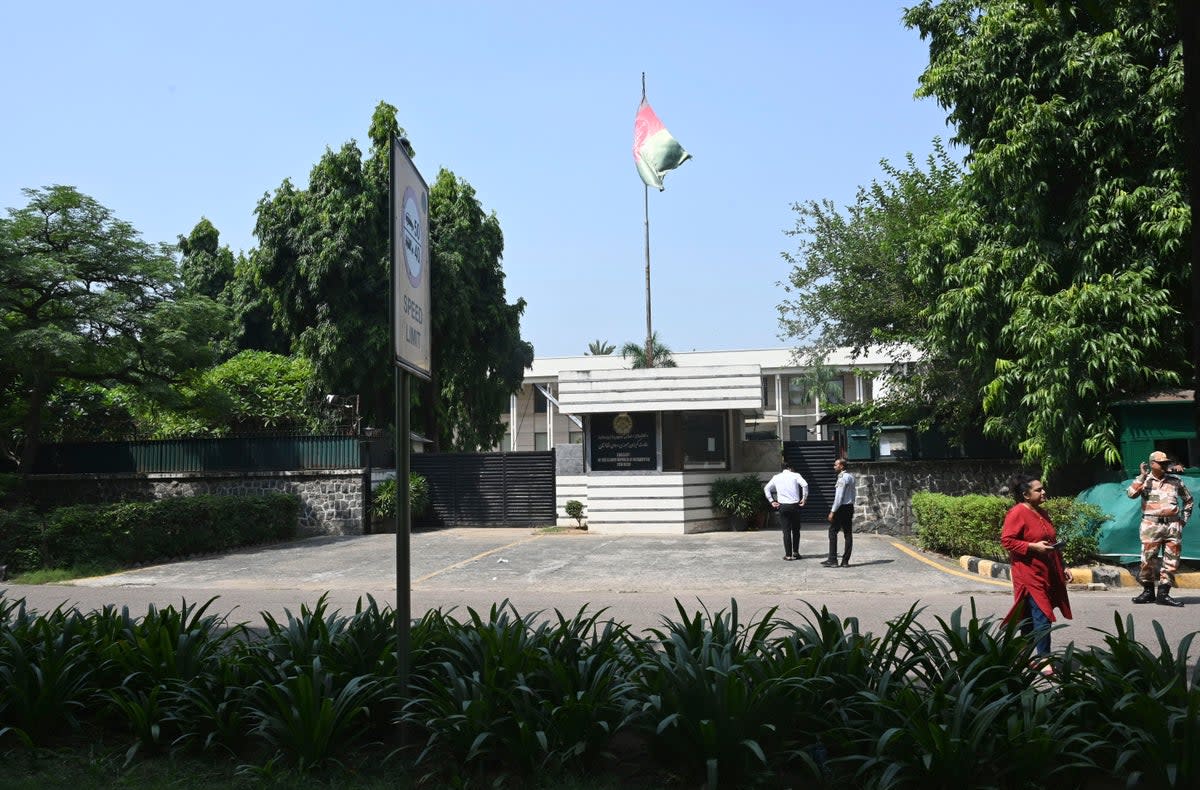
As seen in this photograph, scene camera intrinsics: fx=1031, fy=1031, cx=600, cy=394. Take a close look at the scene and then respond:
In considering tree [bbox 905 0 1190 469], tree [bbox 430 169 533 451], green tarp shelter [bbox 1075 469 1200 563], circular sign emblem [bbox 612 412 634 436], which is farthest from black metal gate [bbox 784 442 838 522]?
tree [bbox 430 169 533 451]

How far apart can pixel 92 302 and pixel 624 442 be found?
39.5 ft

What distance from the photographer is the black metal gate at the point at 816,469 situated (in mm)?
25297

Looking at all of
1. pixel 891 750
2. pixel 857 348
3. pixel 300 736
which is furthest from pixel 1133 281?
pixel 300 736

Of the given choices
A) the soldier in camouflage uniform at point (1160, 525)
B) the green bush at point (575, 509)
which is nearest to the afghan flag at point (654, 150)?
the green bush at point (575, 509)

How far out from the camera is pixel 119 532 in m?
18.4

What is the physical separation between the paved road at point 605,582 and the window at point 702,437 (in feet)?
8.61

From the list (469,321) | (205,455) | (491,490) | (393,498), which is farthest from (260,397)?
(491,490)

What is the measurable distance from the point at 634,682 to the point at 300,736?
1.74m

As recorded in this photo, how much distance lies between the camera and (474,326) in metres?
34.4

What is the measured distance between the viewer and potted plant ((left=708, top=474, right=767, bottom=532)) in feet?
78.4

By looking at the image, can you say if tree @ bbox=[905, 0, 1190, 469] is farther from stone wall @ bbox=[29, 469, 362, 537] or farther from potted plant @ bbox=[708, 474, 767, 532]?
stone wall @ bbox=[29, 469, 362, 537]

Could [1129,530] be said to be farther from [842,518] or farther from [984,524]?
[842,518]

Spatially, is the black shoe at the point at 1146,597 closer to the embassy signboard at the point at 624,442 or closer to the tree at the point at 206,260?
the embassy signboard at the point at 624,442

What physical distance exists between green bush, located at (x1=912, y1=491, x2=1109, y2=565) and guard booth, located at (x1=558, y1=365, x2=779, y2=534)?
5389mm
